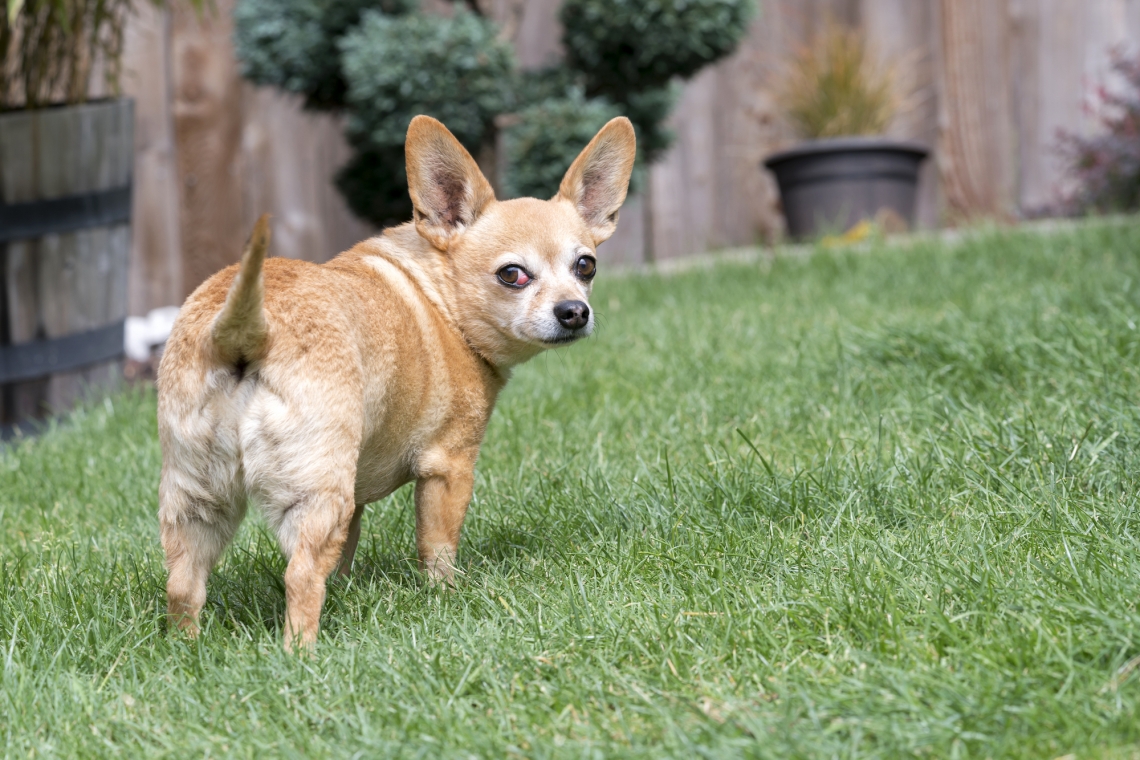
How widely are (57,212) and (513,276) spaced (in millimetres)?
2254

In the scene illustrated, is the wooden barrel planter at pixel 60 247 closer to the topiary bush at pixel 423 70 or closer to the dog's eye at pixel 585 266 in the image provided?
the topiary bush at pixel 423 70

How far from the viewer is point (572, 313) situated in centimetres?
230

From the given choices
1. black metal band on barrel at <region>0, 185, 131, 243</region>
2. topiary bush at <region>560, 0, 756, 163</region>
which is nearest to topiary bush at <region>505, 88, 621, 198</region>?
topiary bush at <region>560, 0, 756, 163</region>

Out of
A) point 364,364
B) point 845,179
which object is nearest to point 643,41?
point 845,179

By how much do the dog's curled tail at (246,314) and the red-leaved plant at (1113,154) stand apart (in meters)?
6.15

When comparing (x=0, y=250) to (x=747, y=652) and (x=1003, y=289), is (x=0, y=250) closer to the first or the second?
(x=747, y=652)

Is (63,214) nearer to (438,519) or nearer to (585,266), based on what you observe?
(585,266)

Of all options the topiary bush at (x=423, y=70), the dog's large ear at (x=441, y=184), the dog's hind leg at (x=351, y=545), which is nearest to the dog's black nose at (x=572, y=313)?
the dog's large ear at (x=441, y=184)

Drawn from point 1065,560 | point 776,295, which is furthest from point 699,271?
point 1065,560

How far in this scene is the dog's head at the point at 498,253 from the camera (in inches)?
92.1

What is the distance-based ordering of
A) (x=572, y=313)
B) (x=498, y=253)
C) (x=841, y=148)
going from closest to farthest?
(x=572, y=313)
(x=498, y=253)
(x=841, y=148)

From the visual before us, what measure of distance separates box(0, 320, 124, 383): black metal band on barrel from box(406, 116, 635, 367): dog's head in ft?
7.04

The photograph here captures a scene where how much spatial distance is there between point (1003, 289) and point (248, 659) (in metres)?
3.49

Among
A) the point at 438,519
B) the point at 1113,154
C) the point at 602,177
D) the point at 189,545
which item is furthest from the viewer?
the point at 1113,154
